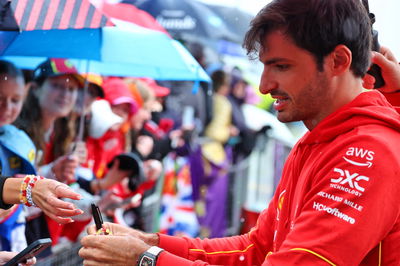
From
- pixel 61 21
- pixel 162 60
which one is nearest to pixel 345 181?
pixel 61 21

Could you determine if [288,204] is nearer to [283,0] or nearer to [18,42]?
[283,0]

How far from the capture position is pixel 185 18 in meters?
7.66

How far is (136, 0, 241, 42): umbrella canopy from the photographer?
24.8 feet

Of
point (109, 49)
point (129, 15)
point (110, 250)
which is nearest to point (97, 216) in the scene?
point (110, 250)

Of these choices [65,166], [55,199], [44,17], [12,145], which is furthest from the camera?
[65,166]

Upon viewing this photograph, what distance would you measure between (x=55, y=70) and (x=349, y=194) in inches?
129

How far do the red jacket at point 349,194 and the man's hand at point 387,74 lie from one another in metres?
0.50

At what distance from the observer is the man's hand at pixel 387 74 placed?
2.79 meters

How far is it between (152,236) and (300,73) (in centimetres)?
92

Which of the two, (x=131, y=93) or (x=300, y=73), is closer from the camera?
(x=300, y=73)

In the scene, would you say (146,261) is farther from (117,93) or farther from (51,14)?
(117,93)

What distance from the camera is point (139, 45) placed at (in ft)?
15.6

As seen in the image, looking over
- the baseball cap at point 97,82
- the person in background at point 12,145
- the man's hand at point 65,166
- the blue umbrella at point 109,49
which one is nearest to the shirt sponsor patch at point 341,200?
the person in background at point 12,145

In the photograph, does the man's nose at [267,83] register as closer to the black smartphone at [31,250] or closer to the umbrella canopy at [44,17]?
the black smartphone at [31,250]
